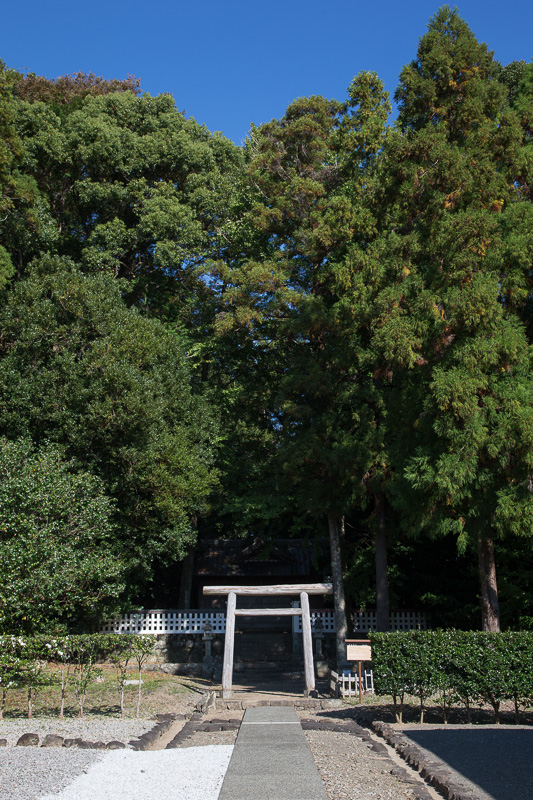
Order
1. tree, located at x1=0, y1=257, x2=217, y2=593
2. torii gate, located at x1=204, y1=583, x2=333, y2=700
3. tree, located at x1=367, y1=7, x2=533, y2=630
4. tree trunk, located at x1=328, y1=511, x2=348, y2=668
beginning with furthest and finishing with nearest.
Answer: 1. tree trunk, located at x1=328, y1=511, x2=348, y2=668
2. tree, located at x1=0, y1=257, x2=217, y2=593
3. torii gate, located at x1=204, y1=583, x2=333, y2=700
4. tree, located at x1=367, y1=7, x2=533, y2=630

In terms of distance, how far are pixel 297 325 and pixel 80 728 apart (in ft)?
33.1

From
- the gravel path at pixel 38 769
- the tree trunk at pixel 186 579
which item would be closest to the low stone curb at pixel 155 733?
the gravel path at pixel 38 769

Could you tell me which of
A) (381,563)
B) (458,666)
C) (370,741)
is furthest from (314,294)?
(370,741)

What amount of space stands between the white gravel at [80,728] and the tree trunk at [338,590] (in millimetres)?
7002

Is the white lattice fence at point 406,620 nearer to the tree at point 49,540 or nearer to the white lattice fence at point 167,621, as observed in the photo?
the white lattice fence at point 167,621

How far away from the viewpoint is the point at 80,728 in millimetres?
8336

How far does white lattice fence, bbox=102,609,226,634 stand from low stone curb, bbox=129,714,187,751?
7.04 m

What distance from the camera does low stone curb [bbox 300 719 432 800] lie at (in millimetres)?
5367

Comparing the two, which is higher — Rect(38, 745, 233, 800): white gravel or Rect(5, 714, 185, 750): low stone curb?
Rect(38, 745, 233, 800): white gravel

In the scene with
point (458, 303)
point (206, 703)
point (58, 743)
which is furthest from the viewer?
point (206, 703)

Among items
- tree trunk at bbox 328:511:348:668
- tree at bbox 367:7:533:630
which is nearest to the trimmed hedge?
tree at bbox 367:7:533:630

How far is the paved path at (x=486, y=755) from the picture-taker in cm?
537

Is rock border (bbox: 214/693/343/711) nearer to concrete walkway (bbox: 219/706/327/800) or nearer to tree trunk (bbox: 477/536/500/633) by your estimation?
concrete walkway (bbox: 219/706/327/800)

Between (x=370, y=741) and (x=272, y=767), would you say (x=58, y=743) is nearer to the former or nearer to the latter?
(x=272, y=767)
